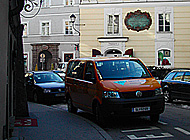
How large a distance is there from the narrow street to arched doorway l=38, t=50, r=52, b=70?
31.3 m

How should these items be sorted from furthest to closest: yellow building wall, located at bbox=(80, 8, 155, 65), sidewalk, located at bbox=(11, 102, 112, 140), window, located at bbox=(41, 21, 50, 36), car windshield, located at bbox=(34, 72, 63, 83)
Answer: window, located at bbox=(41, 21, 50, 36), yellow building wall, located at bbox=(80, 8, 155, 65), car windshield, located at bbox=(34, 72, 63, 83), sidewalk, located at bbox=(11, 102, 112, 140)

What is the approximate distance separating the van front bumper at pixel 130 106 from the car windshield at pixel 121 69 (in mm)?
1037

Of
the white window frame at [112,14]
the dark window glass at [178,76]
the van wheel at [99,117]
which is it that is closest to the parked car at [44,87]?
the dark window glass at [178,76]

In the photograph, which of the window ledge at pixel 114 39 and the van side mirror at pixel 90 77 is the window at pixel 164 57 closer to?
the window ledge at pixel 114 39

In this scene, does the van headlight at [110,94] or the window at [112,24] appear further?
the window at [112,24]

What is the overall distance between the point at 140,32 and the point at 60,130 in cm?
2254

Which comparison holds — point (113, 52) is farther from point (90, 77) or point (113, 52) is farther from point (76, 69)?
point (90, 77)

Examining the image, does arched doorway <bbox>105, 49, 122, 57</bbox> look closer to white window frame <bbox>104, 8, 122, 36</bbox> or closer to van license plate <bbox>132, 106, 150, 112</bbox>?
white window frame <bbox>104, 8, 122, 36</bbox>

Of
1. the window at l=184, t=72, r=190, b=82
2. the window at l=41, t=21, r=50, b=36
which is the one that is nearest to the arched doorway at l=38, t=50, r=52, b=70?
the window at l=41, t=21, r=50, b=36

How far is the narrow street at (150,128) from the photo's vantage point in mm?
7711

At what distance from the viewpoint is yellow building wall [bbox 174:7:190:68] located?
29.2m

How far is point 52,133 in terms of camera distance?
7.85 m

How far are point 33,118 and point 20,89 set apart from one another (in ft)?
3.44

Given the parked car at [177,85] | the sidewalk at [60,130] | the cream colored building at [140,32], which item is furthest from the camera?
the cream colored building at [140,32]
